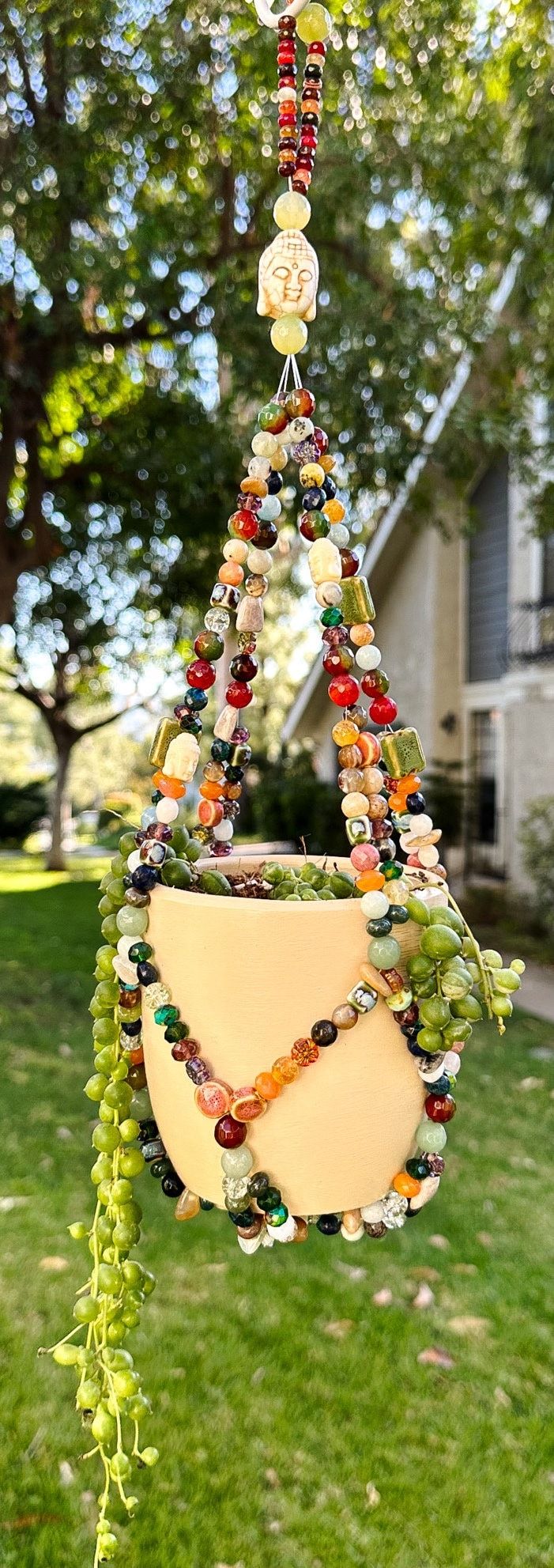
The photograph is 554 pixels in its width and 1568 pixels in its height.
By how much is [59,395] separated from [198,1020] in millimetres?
5320

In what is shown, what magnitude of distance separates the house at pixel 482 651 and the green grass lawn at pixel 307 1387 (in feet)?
14.2

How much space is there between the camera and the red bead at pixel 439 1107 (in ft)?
3.23

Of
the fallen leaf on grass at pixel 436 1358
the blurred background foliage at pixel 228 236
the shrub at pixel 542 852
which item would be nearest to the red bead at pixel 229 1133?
the fallen leaf on grass at pixel 436 1358

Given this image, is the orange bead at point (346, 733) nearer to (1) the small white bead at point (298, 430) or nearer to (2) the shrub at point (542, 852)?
(1) the small white bead at point (298, 430)

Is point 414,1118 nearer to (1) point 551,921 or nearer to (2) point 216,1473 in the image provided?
(2) point 216,1473

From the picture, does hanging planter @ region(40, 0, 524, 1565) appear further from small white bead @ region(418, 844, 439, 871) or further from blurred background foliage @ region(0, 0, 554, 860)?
blurred background foliage @ region(0, 0, 554, 860)

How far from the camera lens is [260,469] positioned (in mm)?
1021

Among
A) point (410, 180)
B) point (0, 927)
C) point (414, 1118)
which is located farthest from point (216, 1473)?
point (0, 927)

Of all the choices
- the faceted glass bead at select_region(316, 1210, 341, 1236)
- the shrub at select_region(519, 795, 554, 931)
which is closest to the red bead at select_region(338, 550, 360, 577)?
the faceted glass bead at select_region(316, 1210, 341, 1236)

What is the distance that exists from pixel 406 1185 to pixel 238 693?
0.57 metres

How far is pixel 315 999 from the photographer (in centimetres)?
91

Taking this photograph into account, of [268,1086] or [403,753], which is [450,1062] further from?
[403,753]

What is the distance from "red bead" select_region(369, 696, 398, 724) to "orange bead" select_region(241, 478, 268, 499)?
0.83ft

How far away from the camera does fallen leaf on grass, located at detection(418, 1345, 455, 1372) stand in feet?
7.62
